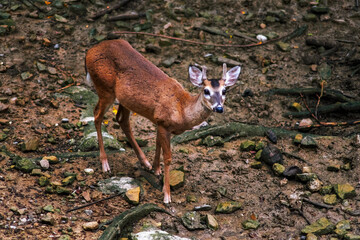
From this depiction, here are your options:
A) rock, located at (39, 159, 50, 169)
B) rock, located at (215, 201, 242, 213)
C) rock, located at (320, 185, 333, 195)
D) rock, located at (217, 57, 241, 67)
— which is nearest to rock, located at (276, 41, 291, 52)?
rock, located at (217, 57, 241, 67)

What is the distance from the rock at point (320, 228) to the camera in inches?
217

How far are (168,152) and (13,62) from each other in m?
4.09

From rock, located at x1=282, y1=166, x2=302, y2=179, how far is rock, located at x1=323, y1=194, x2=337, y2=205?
548 millimetres

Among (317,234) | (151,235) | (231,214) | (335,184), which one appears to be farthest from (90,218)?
(335,184)

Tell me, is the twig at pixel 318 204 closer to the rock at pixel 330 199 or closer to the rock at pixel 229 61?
the rock at pixel 330 199

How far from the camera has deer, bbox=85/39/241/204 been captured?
5829 millimetres

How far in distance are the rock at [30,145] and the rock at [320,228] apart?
3.96m

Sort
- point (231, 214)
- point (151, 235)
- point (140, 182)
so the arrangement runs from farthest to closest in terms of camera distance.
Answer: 1. point (140, 182)
2. point (231, 214)
3. point (151, 235)

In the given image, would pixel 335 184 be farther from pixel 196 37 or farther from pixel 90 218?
pixel 196 37

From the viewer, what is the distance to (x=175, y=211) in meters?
6.02

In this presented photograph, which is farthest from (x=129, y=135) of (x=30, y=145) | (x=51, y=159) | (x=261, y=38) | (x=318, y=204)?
(x=261, y=38)

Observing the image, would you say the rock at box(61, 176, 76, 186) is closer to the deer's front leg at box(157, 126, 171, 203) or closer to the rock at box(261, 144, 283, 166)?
the deer's front leg at box(157, 126, 171, 203)

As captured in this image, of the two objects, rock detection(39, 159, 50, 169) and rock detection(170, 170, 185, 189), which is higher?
rock detection(39, 159, 50, 169)

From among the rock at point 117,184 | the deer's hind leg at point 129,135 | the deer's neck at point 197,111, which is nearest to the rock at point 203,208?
the rock at point 117,184
